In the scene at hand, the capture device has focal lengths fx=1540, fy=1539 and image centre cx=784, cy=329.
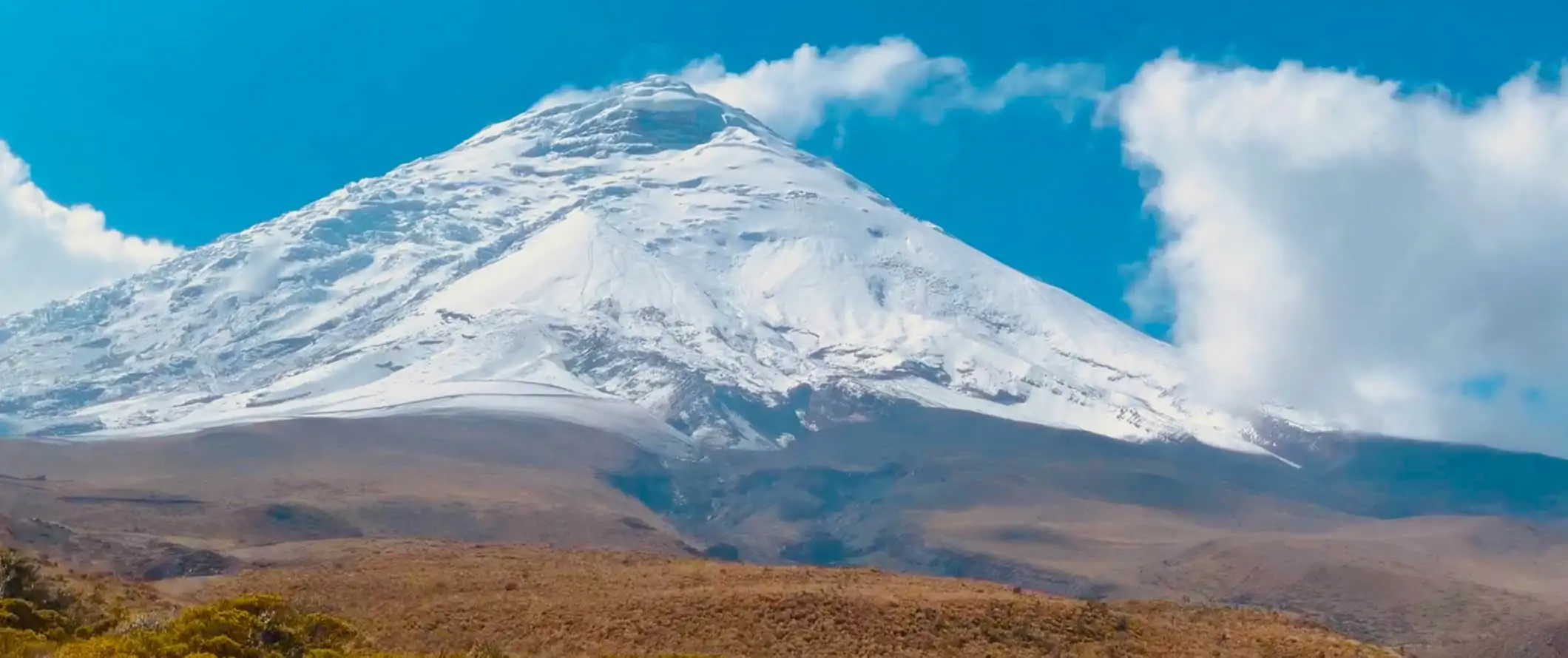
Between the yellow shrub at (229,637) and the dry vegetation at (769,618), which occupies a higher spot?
the dry vegetation at (769,618)

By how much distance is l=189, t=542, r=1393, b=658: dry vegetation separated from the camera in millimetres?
35625

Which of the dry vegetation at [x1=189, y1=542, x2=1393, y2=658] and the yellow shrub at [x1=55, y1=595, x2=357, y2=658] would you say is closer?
the yellow shrub at [x1=55, y1=595, x2=357, y2=658]

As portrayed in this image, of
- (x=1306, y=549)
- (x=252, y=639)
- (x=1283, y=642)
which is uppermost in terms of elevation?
(x=1306, y=549)

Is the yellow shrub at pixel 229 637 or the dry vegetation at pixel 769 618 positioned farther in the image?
the dry vegetation at pixel 769 618

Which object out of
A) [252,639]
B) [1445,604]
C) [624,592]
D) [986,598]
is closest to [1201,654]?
[986,598]

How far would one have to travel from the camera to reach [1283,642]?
3616 centimetres

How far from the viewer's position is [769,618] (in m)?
37.1

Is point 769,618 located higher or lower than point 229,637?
higher

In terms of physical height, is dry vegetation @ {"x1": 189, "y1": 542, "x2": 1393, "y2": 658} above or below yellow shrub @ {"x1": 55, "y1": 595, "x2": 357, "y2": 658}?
above

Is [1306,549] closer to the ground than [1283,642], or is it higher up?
higher up

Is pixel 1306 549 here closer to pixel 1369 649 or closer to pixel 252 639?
pixel 1369 649

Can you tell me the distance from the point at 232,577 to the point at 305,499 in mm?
146261

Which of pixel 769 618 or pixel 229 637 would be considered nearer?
pixel 229 637

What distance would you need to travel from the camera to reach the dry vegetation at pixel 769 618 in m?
35.6
